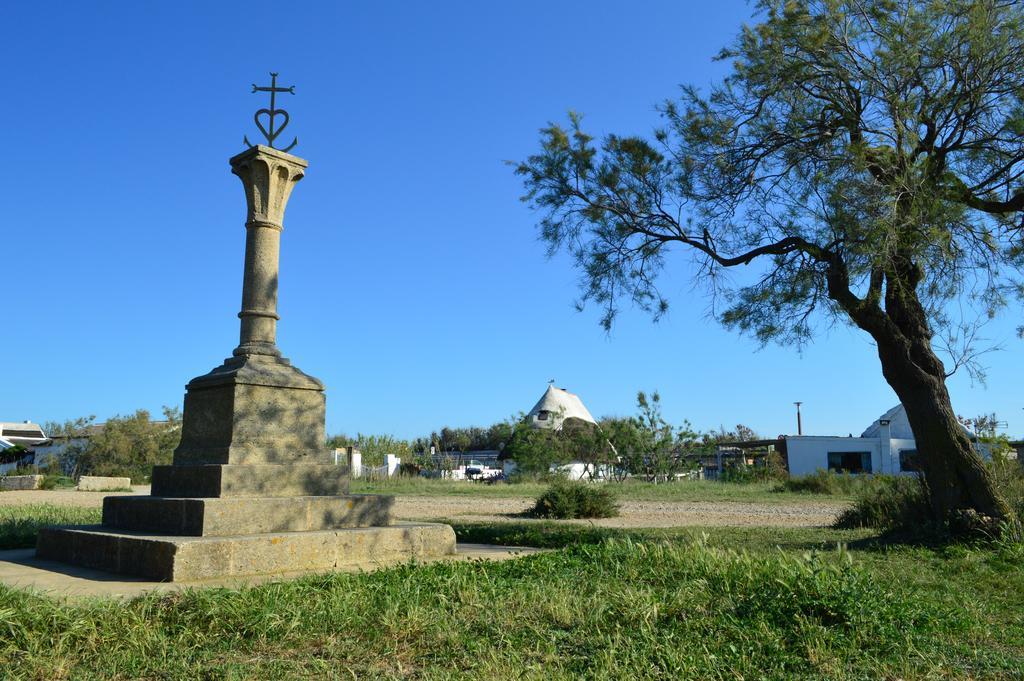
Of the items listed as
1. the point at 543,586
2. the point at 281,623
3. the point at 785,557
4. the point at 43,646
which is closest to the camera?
the point at 43,646

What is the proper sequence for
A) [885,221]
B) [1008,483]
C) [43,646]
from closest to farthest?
[43,646] → [885,221] → [1008,483]

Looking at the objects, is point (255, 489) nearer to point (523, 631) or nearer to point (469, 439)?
point (523, 631)

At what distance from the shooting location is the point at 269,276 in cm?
817

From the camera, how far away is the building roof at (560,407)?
45.1 meters

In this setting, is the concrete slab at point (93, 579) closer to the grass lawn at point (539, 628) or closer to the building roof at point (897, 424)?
the grass lawn at point (539, 628)

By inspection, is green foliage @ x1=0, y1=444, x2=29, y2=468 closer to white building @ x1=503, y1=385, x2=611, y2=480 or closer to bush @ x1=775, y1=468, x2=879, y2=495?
white building @ x1=503, y1=385, x2=611, y2=480

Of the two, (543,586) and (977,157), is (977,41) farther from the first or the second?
(543,586)

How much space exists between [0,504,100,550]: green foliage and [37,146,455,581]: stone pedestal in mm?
1553

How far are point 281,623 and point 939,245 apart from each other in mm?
7382

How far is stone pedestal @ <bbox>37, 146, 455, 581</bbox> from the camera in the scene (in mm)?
6223

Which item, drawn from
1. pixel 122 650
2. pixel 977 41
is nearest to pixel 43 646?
pixel 122 650

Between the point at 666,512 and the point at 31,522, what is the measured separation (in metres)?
11.9

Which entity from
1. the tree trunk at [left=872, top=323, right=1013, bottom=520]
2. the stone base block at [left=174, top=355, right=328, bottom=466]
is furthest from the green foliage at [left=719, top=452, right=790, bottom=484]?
the stone base block at [left=174, top=355, right=328, bottom=466]

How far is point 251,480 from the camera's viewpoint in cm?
716
